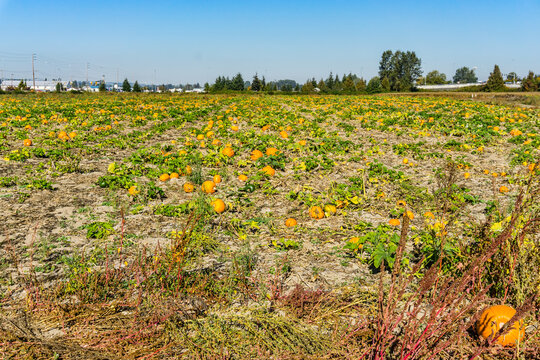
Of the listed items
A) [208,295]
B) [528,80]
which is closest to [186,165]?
[208,295]

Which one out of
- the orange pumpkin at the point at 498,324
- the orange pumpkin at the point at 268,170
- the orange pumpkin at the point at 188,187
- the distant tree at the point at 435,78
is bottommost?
the orange pumpkin at the point at 498,324

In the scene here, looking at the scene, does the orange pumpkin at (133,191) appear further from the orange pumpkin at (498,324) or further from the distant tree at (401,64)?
the distant tree at (401,64)

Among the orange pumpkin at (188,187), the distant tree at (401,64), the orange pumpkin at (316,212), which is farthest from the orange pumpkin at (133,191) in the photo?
the distant tree at (401,64)

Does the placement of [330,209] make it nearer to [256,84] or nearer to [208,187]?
[208,187]

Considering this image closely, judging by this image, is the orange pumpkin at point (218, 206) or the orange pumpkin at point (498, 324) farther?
the orange pumpkin at point (218, 206)

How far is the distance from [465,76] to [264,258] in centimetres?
21880

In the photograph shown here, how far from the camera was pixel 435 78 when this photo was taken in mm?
131625

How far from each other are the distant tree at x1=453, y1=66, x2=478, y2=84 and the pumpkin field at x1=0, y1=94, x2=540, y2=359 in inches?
8190

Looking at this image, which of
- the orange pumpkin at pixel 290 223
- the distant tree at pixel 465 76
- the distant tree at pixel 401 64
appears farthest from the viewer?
the distant tree at pixel 465 76

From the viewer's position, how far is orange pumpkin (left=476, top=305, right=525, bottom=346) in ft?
8.46

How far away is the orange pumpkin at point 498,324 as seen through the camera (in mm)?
2579

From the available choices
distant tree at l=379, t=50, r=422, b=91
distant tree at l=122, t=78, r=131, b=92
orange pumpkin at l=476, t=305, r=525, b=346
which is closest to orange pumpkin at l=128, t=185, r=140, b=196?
orange pumpkin at l=476, t=305, r=525, b=346

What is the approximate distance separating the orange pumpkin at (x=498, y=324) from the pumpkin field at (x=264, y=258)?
14mm

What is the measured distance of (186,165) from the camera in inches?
281
